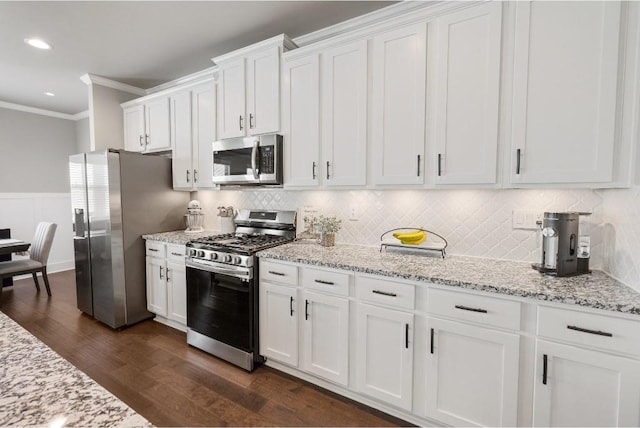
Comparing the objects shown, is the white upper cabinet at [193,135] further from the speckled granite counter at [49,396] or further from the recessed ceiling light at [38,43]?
the speckled granite counter at [49,396]

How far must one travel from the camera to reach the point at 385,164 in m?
2.18

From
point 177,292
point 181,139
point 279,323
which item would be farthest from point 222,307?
point 181,139

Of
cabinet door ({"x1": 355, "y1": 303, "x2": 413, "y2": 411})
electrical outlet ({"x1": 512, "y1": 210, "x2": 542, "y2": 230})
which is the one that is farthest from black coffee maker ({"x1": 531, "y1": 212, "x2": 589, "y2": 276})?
cabinet door ({"x1": 355, "y1": 303, "x2": 413, "y2": 411})

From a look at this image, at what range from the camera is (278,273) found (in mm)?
2277

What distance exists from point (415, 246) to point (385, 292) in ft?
1.76

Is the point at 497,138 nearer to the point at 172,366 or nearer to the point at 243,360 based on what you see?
the point at 243,360

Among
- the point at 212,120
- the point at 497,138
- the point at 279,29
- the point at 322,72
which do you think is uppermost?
the point at 279,29

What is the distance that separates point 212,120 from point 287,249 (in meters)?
1.68

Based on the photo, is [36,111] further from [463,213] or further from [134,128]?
[463,213]

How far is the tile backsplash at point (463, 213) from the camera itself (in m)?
1.90

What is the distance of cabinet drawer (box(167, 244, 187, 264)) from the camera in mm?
2990

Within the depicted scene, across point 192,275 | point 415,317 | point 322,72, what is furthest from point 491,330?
point 192,275

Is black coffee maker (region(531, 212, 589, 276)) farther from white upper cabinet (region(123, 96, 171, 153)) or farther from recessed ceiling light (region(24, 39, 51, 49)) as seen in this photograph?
recessed ceiling light (region(24, 39, 51, 49))

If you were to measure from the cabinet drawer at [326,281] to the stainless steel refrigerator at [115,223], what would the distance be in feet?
7.14
